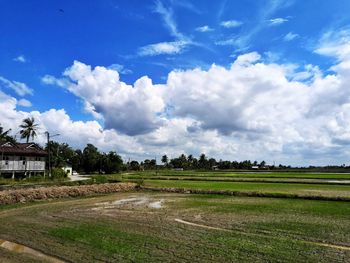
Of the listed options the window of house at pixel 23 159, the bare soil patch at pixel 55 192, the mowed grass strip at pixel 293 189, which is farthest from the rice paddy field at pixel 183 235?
the window of house at pixel 23 159

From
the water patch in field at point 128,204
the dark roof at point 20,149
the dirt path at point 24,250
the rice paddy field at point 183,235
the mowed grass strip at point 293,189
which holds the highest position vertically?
the dark roof at point 20,149

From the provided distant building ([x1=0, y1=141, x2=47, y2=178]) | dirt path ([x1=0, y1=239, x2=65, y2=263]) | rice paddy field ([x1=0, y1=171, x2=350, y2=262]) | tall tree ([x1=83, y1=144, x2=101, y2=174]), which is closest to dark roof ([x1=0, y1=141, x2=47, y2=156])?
distant building ([x1=0, y1=141, x2=47, y2=178])

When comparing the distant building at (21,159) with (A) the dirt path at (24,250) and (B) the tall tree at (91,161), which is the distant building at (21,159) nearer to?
(A) the dirt path at (24,250)

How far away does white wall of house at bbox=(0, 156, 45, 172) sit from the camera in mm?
57088

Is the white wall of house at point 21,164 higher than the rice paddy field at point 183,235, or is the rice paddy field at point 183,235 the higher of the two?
the white wall of house at point 21,164

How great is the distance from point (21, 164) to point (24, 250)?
5069 centimetres

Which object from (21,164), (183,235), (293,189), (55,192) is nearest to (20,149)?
(21,164)

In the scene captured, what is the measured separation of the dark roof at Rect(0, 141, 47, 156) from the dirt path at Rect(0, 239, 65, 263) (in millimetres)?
45521

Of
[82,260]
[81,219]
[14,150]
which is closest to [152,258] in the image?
[82,260]

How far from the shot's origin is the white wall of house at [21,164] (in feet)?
187

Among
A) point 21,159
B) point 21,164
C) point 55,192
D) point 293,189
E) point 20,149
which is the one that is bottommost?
point 293,189

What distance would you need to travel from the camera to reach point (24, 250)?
43.0 feet

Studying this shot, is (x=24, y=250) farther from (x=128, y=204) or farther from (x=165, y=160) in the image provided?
(x=165, y=160)

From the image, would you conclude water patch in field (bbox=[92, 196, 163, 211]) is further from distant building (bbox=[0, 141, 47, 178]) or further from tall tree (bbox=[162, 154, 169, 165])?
tall tree (bbox=[162, 154, 169, 165])
